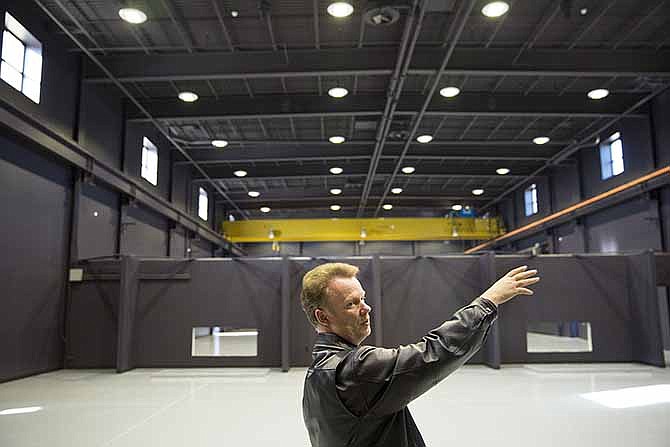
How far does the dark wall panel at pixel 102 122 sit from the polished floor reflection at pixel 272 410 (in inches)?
200

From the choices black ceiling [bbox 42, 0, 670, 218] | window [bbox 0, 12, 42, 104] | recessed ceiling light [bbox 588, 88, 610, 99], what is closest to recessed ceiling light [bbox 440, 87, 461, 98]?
black ceiling [bbox 42, 0, 670, 218]

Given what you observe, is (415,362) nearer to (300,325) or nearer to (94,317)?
(300,325)

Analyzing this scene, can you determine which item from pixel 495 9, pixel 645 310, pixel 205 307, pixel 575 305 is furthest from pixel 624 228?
pixel 205 307

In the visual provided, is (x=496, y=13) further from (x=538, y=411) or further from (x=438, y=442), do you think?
(x=438, y=442)

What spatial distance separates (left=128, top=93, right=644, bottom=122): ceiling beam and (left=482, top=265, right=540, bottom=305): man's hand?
12.2m

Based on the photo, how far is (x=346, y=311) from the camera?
167cm

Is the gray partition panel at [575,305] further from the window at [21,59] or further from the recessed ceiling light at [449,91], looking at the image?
the window at [21,59]

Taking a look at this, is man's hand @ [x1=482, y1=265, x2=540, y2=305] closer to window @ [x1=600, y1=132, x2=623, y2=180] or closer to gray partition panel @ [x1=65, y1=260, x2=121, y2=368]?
gray partition panel @ [x1=65, y1=260, x2=121, y2=368]

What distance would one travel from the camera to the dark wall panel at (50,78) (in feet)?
30.4

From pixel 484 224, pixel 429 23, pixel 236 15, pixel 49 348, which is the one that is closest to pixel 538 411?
pixel 429 23

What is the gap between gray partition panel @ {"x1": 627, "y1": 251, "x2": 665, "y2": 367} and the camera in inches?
416

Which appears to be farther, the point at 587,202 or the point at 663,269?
the point at 587,202

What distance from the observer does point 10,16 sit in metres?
9.09

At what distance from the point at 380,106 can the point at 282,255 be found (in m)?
4.58
